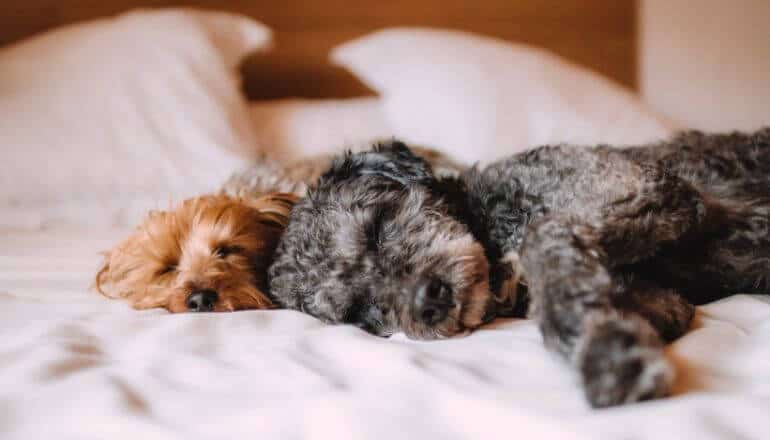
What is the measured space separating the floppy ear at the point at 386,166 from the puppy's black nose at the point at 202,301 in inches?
17.2

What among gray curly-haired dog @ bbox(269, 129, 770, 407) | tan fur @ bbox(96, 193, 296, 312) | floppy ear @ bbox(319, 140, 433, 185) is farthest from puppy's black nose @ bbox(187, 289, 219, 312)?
floppy ear @ bbox(319, 140, 433, 185)

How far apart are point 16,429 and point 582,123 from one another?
2.38 metres

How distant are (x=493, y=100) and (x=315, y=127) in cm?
81

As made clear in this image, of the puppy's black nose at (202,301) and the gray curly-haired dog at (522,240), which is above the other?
the gray curly-haired dog at (522,240)

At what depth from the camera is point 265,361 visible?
1.15 meters

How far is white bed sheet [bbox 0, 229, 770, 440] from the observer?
0.85 metres

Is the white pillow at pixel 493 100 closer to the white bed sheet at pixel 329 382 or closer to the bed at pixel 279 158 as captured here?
the bed at pixel 279 158

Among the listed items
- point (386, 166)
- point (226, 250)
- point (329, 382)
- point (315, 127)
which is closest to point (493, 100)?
point (315, 127)

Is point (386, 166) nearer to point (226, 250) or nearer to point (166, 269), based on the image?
point (226, 250)

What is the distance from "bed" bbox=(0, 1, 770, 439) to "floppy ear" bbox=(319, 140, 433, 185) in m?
0.46

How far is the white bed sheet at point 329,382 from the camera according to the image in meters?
0.85

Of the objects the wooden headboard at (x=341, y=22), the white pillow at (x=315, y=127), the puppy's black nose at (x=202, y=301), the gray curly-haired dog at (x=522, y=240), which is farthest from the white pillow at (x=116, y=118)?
the gray curly-haired dog at (x=522, y=240)

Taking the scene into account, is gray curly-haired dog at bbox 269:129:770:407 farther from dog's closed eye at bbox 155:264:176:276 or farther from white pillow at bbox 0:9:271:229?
white pillow at bbox 0:9:271:229

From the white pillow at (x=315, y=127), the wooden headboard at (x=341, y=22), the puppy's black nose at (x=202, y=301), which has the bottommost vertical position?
the puppy's black nose at (x=202, y=301)
